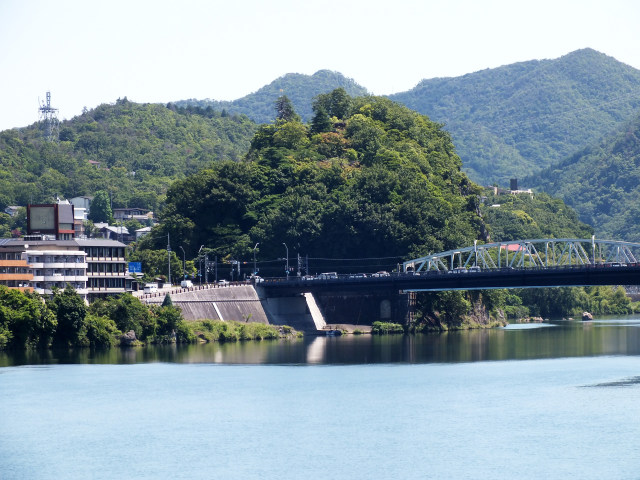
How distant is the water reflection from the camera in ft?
339

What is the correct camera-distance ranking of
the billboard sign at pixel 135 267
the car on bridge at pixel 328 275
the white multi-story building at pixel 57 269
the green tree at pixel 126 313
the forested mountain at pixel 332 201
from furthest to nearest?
the forested mountain at pixel 332 201
the car on bridge at pixel 328 275
the billboard sign at pixel 135 267
the white multi-story building at pixel 57 269
the green tree at pixel 126 313

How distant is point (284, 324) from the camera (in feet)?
492

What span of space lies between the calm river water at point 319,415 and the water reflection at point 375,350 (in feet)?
1.93

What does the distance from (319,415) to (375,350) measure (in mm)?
47013

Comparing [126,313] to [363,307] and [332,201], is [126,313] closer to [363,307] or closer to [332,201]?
[363,307]

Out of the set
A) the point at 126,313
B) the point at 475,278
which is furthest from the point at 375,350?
the point at 475,278

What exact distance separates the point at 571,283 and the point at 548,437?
7292 cm

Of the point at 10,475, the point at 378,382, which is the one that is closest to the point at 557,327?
the point at 378,382

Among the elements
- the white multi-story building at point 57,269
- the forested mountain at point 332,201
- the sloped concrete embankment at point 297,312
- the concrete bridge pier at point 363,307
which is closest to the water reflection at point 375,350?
the sloped concrete embankment at point 297,312

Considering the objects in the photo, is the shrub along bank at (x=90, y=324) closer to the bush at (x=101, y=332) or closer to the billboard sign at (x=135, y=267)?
the bush at (x=101, y=332)

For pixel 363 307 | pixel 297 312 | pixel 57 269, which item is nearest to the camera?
pixel 57 269

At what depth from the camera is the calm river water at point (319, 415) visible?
187ft

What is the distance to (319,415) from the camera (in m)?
71.2

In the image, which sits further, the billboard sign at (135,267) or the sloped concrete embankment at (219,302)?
the billboard sign at (135,267)
